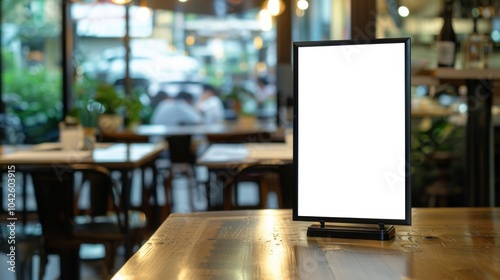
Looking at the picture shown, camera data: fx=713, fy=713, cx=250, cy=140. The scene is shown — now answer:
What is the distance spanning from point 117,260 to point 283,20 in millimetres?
4224

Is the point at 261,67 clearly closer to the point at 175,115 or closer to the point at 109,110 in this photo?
the point at 175,115

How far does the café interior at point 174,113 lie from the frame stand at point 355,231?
0.26 meters

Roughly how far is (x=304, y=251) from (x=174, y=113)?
6.58m

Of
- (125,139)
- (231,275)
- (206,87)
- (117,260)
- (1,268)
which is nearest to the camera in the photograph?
(231,275)

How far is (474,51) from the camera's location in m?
3.59

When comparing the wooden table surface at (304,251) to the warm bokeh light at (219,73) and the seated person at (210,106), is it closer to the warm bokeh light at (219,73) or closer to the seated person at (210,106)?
the seated person at (210,106)

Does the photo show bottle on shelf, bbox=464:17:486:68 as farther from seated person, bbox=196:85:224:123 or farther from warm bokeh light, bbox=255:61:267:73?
warm bokeh light, bbox=255:61:267:73

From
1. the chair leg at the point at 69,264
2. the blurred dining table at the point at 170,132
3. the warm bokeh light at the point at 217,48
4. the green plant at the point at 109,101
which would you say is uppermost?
the warm bokeh light at the point at 217,48

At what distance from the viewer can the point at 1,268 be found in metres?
3.28

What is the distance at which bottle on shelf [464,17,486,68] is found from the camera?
11.7 ft

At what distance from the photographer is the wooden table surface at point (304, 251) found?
1.12 metres

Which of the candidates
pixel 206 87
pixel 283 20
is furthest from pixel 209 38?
pixel 283 20

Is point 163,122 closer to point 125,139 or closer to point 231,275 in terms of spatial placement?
point 125,139

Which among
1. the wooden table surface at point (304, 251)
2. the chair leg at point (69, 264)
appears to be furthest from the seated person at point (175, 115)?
the wooden table surface at point (304, 251)
